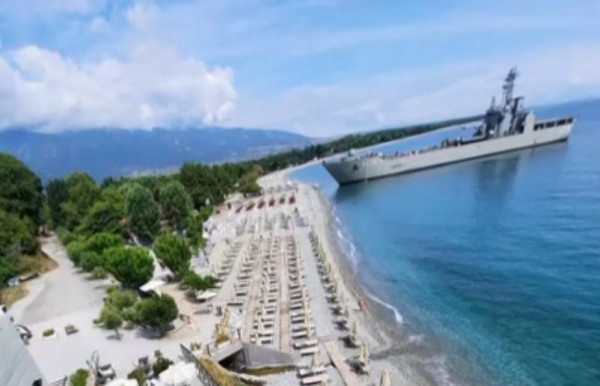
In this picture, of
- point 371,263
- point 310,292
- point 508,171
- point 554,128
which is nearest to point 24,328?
point 310,292

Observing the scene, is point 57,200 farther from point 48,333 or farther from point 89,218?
point 48,333

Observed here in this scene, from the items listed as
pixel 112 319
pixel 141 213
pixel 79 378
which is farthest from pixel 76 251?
pixel 79 378

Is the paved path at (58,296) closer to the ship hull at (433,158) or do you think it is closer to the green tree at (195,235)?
the green tree at (195,235)

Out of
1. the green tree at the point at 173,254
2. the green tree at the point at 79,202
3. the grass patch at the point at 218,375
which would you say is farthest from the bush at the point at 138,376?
the green tree at the point at 79,202

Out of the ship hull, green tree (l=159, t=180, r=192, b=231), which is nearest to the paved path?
green tree (l=159, t=180, r=192, b=231)

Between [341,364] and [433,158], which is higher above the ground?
[433,158]

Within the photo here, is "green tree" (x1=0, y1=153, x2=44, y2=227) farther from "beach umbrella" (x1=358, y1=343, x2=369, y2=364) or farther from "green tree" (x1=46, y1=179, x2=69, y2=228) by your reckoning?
"beach umbrella" (x1=358, y1=343, x2=369, y2=364)

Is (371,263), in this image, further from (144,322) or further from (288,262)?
(144,322)
